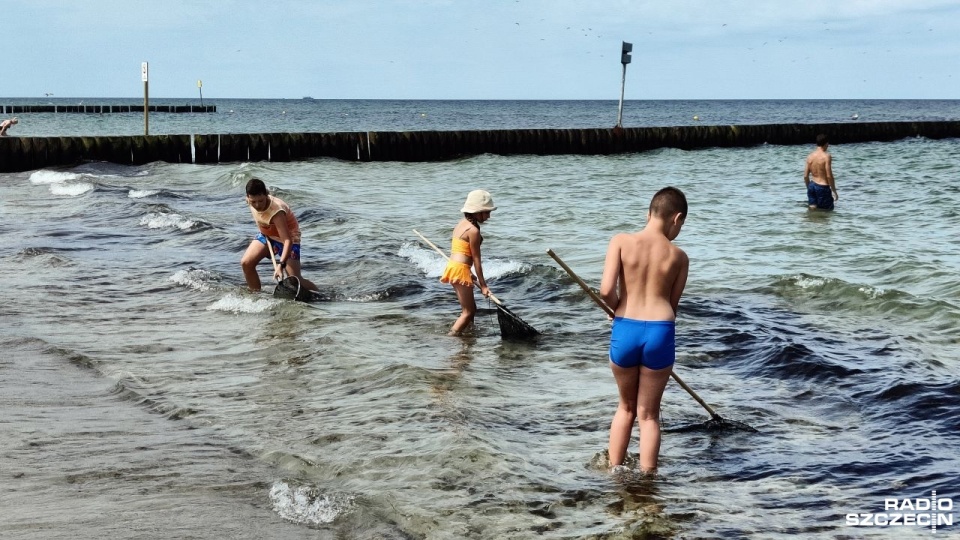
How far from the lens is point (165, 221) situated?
1648cm

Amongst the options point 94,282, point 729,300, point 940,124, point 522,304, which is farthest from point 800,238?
point 940,124

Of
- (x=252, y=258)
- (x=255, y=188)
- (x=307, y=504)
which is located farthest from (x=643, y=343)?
(x=252, y=258)

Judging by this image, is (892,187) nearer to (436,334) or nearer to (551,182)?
(551,182)

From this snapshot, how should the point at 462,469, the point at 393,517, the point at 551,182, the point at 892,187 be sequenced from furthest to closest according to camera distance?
1. the point at 551,182
2. the point at 892,187
3. the point at 462,469
4. the point at 393,517

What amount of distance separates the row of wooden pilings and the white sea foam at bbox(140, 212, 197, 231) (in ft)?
43.7

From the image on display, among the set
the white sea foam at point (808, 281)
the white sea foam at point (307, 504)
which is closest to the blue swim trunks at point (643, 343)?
the white sea foam at point (307, 504)

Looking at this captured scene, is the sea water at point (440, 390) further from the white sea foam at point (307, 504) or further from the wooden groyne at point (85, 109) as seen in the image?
the wooden groyne at point (85, 109)

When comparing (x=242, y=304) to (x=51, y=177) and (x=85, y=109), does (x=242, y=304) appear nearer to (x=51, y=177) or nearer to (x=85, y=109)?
(x=51, y=177)

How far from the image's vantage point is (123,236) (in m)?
15.2

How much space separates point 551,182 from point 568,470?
20.4 meters

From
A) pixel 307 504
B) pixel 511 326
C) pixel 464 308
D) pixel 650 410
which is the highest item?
pixel 650 410

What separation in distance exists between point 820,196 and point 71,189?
15952 mm

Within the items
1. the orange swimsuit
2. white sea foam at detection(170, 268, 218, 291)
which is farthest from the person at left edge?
the orange swimsuit

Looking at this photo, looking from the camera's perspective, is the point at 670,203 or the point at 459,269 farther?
the point at 459,269
